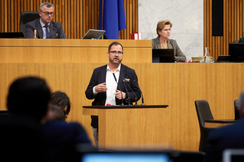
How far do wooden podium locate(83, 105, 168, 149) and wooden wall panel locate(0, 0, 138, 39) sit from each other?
538 centimetres

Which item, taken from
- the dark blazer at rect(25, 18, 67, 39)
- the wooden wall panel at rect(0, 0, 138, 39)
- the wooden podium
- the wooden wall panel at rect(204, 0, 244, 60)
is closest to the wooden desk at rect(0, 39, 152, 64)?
the dark blazer at rect(25, 18, 67, 39)

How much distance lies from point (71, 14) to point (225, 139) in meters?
7.76

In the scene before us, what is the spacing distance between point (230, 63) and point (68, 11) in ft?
15.8

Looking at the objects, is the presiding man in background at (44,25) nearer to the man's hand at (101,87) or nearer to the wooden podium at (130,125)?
the man's hand at (101,87)

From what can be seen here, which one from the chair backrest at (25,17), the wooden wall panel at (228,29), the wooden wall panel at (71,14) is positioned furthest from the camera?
the wooden wall panel at (228,29)

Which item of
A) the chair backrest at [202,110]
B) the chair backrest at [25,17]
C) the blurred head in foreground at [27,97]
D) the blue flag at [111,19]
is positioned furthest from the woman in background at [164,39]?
the blurred head in foreground at [27,97]

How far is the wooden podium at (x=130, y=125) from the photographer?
3607 mm

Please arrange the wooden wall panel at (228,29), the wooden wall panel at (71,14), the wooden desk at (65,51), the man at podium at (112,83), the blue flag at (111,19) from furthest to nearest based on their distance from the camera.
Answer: the wooden wall panel at (228,29) → the wooden wall panel at (71,14) → the blue flag at (111,19) → the wooden desk at (65,51) → the man at podium at (112,83)

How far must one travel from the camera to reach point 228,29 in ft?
30.7

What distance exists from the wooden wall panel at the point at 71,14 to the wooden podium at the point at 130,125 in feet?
17.6

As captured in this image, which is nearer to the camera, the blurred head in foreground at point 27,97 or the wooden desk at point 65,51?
the blurred head in foreground at point 27,97

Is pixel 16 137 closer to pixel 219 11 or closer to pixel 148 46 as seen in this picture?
pixel 148 46

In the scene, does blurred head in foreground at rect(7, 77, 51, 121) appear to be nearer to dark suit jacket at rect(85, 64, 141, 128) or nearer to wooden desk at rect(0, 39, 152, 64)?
dark suit jacket at rect(85, 64, 141, 128)

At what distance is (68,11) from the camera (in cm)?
882
